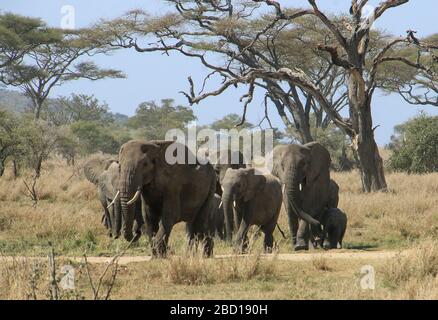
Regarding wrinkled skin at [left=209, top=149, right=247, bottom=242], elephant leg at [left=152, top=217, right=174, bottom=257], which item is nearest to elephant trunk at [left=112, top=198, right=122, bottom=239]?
elephant leg at [left=152, top=217, right=174, bottom=257]

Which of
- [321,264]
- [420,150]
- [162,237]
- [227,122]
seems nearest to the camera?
[321,264]

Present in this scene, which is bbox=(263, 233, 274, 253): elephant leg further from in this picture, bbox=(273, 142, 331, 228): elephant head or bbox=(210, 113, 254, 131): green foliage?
bbox=(210, 113, 254, 131): green foliage

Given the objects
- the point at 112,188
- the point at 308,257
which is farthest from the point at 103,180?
the point at 308,257

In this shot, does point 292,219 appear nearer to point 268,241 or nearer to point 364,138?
point 268,241

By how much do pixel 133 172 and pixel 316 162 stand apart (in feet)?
16.7

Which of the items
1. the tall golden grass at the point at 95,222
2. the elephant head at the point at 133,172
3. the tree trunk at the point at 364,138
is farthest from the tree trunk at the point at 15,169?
the elephant head at the point at 133,172

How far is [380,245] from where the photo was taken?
48.7 ft

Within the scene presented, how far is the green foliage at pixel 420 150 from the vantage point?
3133cm

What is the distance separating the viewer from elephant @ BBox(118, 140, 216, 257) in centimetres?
1095

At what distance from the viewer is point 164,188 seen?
1140 centimetres

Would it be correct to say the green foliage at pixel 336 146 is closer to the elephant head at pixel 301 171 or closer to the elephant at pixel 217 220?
the elephant at pixel 217 220

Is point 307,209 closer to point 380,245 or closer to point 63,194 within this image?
point 380,245

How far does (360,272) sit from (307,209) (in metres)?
4.65

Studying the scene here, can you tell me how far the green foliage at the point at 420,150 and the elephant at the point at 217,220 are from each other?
16255mm
